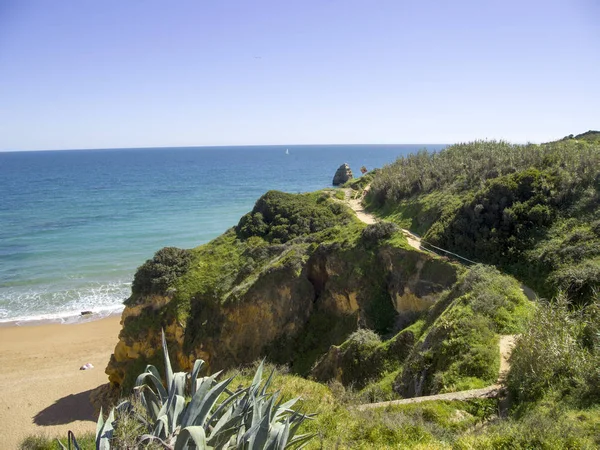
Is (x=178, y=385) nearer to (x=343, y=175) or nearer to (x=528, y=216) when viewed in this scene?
(x=528, y=216)

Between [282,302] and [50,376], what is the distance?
1871cm

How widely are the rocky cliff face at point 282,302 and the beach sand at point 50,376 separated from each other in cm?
342

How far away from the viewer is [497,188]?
71.3 feet

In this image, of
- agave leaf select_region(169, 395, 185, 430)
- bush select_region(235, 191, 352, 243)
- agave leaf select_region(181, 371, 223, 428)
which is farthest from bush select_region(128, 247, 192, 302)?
agave leaf select_region(181, 371, 223, 428)

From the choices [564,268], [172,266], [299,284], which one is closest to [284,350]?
[299,284]

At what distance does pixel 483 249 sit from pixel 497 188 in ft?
13.3

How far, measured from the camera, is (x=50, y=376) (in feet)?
94.1

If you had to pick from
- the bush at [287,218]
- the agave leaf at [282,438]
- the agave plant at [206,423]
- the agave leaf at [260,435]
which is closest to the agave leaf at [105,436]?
the agave plant at [206,423]

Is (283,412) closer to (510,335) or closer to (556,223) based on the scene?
(510,335)

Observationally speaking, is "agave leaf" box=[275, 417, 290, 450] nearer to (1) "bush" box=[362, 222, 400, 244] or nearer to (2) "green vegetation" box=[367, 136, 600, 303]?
(2) "green vegetation" box=[367, 136, 600, 303]

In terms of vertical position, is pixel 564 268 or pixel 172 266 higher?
pixel 564 268

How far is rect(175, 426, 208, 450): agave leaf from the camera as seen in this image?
5.53m

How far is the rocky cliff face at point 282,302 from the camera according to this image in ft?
64.4

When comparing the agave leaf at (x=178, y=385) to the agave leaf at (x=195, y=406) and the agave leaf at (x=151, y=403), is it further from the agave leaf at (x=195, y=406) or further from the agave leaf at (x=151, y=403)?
the agave leaf at (x=195, y=406)
